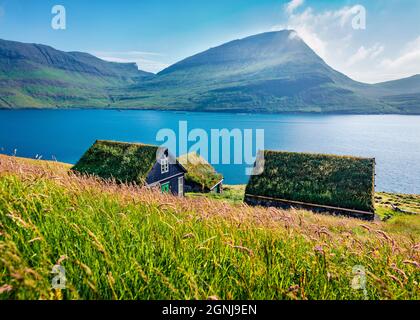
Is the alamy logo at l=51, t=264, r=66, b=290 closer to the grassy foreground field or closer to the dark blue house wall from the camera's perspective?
the grassy foreground field

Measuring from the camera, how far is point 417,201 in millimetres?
73062

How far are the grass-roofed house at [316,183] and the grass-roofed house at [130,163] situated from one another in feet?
41.5

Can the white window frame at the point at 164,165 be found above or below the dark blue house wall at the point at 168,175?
above

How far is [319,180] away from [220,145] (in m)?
116

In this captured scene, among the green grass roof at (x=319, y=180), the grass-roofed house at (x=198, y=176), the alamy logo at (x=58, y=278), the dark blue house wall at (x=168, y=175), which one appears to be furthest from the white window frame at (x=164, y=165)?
the alamy logo at (x=58, y=278)

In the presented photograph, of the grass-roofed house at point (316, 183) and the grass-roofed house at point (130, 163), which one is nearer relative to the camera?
the grass-roofed house at point (316, 183)

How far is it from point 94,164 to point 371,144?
172391 millimetres

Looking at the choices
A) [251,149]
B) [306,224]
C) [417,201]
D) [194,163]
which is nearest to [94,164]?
[194,163]

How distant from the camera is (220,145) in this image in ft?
499

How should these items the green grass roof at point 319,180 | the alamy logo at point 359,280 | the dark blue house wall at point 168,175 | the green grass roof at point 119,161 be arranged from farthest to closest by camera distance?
1. the dark blue house wall at point 168,175
2. the green grass roof at point 119,161
3. the green grass roof at point 319,180
4. the alamy logo at point 359,280

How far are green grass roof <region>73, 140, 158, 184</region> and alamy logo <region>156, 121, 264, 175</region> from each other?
72794 mm

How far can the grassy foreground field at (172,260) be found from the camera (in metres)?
2.33

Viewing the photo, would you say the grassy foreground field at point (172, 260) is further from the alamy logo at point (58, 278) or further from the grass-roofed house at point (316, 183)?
the grass-roofed house at point (316, 183)
